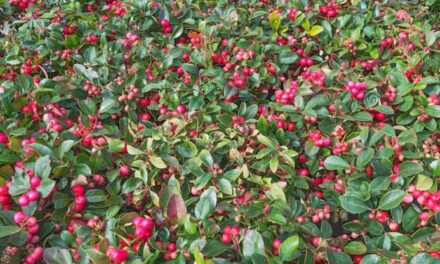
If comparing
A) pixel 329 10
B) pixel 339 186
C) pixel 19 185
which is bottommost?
pixel 339 186

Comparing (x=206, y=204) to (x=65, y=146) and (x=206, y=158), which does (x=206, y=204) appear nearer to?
(x=206, y=158)

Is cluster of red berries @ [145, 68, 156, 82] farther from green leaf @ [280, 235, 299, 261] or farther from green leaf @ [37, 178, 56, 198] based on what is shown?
green leaf @ [280, 235, 299, 261]

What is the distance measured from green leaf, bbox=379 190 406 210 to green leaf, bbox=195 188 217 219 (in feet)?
1.98

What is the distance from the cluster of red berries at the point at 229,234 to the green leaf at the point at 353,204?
1.33 ft

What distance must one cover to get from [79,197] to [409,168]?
4.04 ft

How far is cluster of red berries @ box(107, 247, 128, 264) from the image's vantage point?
52.2 inches

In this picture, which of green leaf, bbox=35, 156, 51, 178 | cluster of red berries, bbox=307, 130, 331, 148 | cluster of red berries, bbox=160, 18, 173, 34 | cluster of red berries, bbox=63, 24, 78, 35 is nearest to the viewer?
green leaf, bbox=35, 156, 51, 178

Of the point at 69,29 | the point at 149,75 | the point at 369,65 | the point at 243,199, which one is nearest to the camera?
the point at 243,199

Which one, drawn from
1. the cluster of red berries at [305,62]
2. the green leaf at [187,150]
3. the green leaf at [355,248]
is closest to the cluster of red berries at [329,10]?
the cluster of red berries at [305,62]

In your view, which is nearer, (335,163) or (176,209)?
(176,209)

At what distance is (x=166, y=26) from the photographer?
255 centimetres

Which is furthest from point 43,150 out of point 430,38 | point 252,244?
point 430,38

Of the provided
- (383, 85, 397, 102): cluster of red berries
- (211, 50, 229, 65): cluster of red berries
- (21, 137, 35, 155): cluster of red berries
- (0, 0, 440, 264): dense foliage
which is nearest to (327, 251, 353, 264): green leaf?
(0, 0, 440, 264): dense foliage

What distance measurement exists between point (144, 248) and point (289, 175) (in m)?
0.66
